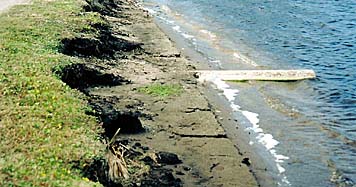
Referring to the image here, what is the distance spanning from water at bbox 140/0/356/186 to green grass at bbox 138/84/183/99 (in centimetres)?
216

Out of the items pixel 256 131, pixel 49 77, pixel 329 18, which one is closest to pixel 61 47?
pixel 49 77

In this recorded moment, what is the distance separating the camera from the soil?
1429cm

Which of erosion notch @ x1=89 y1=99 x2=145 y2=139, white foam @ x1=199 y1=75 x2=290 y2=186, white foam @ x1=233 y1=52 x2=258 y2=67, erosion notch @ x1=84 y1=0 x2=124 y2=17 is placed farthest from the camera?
erosion notch @ x1=84 y1=0 x2=124 y2=17

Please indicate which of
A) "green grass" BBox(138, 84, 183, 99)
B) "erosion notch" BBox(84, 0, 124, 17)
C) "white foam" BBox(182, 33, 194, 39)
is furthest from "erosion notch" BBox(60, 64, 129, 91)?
"white foam" BBox(182, 33, 194, 39)

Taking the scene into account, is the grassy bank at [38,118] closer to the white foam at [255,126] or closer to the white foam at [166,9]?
the white foam at [255,126]

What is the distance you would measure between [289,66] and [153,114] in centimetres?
1063

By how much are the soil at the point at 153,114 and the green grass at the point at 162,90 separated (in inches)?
9.1

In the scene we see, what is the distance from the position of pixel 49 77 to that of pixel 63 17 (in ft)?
29.9

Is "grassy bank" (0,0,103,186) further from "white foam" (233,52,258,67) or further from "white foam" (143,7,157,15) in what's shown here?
"white foam" (143,7,157,15)

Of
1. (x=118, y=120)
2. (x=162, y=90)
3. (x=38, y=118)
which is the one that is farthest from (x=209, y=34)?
(x=38, y=118)

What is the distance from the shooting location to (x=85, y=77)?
19484 mm

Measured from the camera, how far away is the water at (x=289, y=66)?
1659 cm

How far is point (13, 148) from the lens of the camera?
11.1 metres

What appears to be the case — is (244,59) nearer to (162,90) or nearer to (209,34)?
(209,34)
